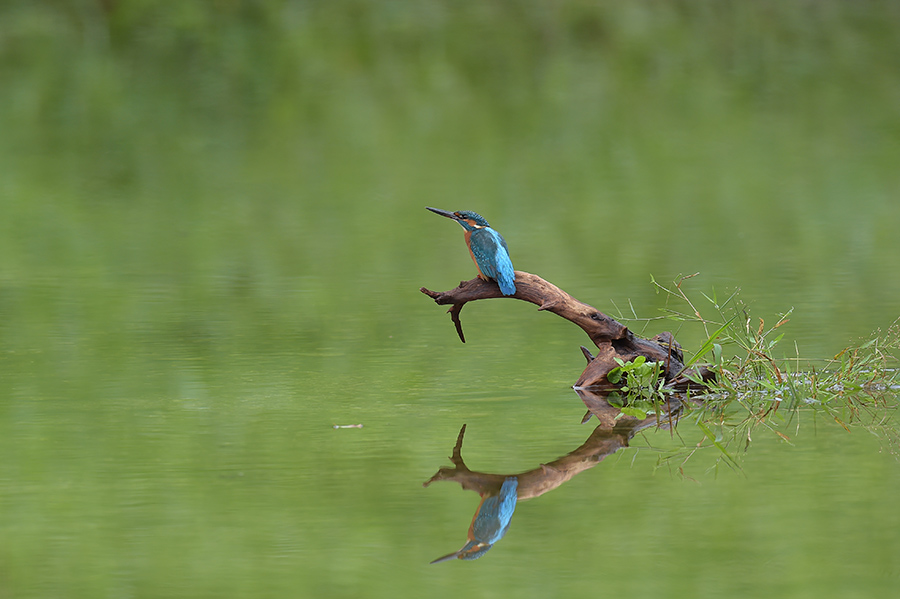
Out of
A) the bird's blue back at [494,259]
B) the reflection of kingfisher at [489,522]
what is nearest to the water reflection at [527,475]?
the reflection of kingfisher at [489,522]

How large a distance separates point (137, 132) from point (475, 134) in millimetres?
4110

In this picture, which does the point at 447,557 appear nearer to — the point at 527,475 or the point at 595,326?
the point at 527,475

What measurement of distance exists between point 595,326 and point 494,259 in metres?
0.58

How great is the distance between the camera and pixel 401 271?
32.9 ft

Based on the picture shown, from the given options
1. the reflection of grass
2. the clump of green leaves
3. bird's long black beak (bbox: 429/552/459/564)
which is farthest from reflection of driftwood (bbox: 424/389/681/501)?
bird's long black beak (bbox: 429/552/459/564)

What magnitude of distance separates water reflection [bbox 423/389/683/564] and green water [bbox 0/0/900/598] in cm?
6

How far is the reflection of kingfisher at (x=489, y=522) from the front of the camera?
4.21 meters

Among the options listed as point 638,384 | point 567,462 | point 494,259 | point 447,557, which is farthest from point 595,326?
point 447,557

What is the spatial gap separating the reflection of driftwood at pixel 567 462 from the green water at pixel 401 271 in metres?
0.08

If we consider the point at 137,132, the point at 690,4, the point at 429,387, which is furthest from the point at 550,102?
the point at 429,387

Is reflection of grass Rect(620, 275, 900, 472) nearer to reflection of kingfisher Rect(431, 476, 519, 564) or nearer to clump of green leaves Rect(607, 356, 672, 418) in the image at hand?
clump of green leaves Rect(607, 356, 672, 418)

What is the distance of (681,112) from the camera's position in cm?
1841

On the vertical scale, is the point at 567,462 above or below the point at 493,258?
below

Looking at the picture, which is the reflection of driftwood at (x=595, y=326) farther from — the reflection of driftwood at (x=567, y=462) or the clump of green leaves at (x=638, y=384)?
the reflection of driftwood at (x=567, y=462)
